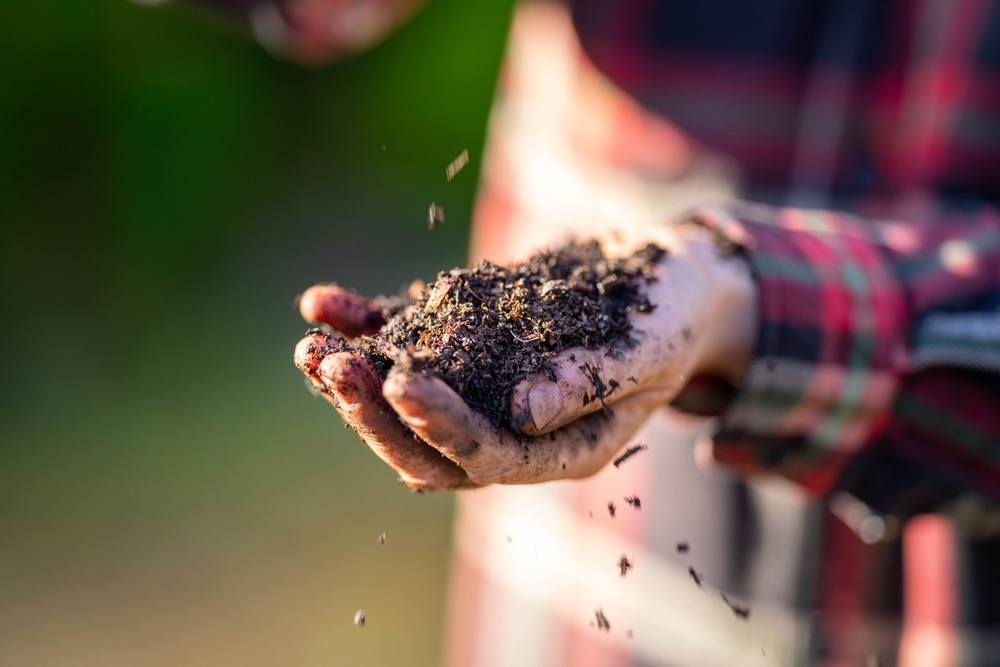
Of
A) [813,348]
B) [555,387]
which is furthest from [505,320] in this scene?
[813,348]

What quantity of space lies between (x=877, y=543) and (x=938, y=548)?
0.32 ft

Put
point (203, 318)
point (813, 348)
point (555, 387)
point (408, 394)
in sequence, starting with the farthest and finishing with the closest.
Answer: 1. point (203, 318)
2. point (813, 348)
3. point (555, 387)
4. point (408, 394)

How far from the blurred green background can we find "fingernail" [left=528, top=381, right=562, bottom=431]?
5.60 feet

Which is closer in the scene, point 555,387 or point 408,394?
point 408,394

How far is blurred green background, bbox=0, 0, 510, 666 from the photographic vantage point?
302 centimetres

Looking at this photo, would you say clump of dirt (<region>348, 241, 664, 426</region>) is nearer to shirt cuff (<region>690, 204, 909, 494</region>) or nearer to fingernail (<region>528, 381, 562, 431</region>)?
fingernail (<region>528, 381, 562, 431</region>)

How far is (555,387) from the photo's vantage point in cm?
91

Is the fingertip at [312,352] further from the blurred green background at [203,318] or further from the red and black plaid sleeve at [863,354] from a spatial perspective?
the blurred green background at [203,318]

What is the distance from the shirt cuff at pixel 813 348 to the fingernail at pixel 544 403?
416mm

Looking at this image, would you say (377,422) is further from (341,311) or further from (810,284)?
(810,284)

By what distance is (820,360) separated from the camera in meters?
1.21

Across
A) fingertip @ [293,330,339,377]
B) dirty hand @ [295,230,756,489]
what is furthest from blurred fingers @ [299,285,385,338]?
fingertip @ [293,330,339,377]

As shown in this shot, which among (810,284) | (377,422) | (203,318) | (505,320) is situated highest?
(810,284)

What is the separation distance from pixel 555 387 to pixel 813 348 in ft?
A: 1.65
